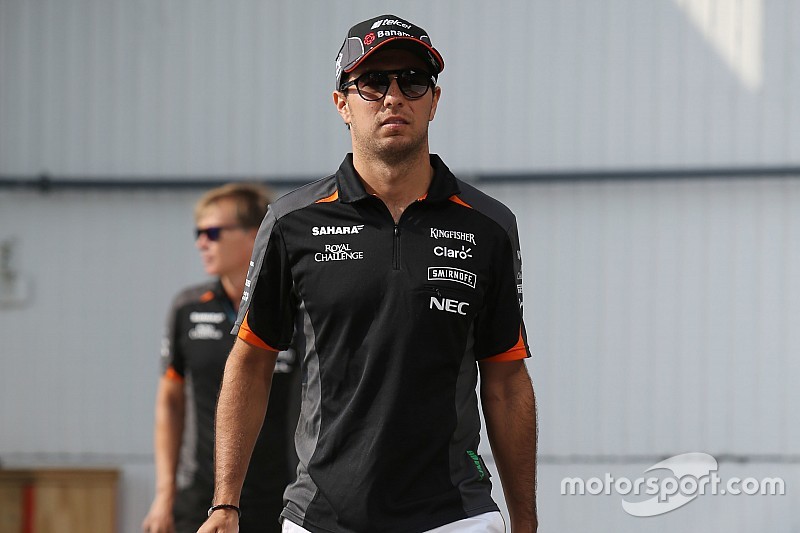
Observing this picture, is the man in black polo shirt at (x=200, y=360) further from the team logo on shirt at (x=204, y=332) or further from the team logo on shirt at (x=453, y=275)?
the team logo on shirt at (x=453, y=275)

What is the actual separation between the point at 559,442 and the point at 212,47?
377 cm

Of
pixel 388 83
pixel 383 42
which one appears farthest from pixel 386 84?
pixel 383 42

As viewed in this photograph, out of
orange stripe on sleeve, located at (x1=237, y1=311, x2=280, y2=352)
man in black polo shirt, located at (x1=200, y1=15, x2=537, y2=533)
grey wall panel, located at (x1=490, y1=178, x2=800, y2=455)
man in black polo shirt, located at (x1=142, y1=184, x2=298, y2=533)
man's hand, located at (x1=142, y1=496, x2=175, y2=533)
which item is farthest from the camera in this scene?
grey wall panel, located at (x1=490, y1=178, x2=800, y2=455)

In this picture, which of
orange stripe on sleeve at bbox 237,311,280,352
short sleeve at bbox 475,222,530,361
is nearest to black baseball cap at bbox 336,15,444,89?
short sleeve at bbox 475,222,530,361

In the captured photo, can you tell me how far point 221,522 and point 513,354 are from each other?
0.92 metres

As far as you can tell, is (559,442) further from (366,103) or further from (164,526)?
(366,103)

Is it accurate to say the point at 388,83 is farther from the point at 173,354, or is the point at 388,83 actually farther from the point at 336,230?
the point at 173,354

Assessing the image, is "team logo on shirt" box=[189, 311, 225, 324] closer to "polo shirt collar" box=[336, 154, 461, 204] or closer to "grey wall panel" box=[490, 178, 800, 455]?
"polo shirt collar" box=[336, 154, 461, 204]

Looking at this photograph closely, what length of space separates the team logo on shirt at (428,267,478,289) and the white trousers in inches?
24.2

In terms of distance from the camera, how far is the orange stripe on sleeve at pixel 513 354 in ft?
10.3

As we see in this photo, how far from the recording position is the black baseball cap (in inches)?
118

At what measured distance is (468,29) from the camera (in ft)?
26.2

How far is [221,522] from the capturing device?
304 cm

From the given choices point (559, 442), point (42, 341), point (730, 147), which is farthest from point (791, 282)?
point (42, 341)
